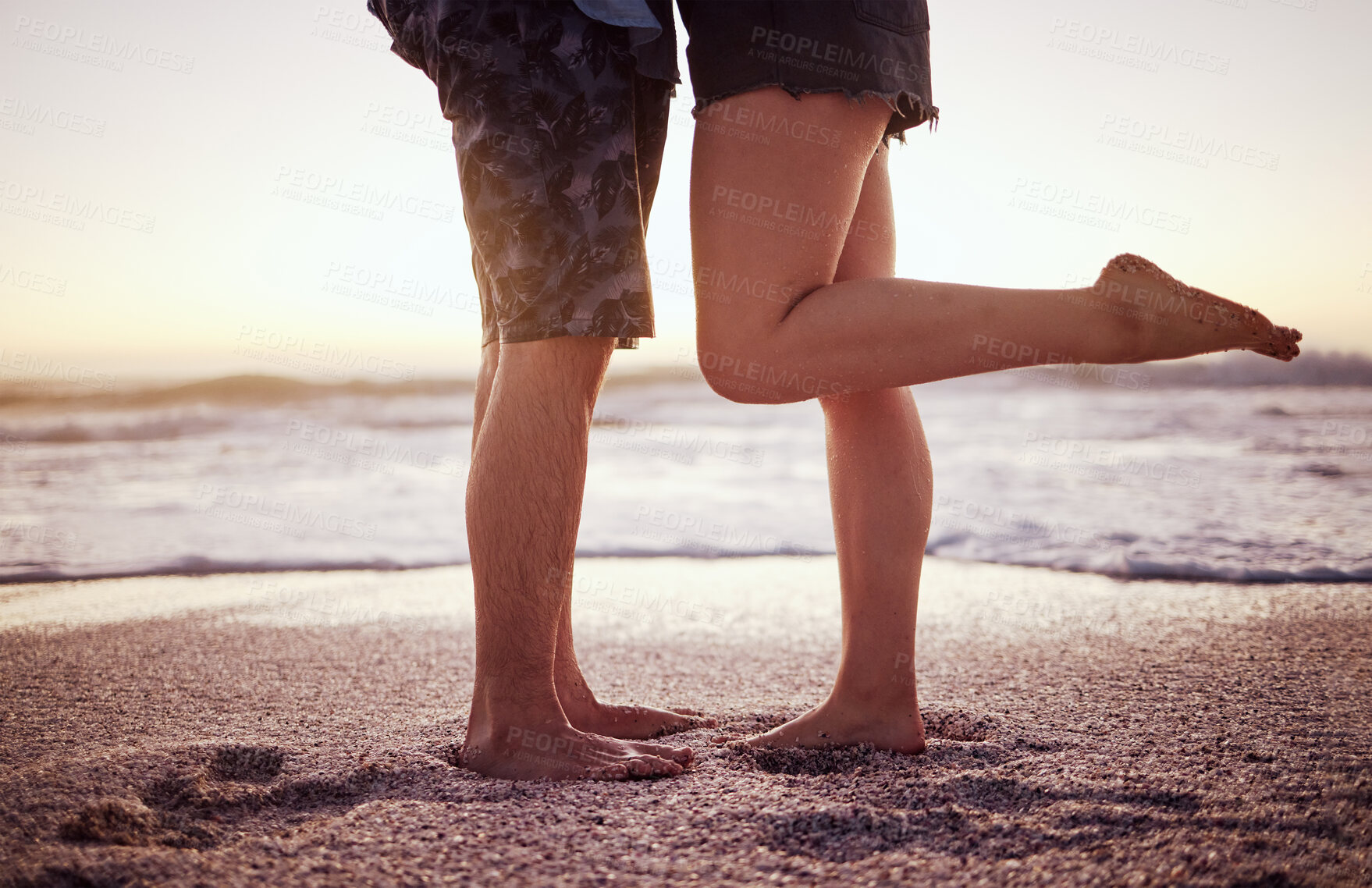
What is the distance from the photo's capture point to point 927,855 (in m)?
0.97

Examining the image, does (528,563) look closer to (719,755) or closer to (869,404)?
(719,755)

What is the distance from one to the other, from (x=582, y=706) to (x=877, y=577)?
61 cm

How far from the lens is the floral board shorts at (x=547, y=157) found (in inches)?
48.5

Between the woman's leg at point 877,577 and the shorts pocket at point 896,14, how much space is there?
59 cm

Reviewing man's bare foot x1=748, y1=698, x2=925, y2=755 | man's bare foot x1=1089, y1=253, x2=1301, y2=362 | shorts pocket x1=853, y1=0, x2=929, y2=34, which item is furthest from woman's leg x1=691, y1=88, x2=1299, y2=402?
man's bare foot x1=748, y1=698, x2=925, y2=755

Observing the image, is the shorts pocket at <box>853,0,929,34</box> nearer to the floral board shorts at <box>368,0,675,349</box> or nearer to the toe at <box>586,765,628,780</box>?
the floral board shorts at <box>368,0,675,349</box>

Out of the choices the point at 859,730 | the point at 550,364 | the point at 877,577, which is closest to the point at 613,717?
the point at 859,730

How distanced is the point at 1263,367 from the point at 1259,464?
26.7 feet

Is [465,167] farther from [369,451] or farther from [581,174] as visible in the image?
[369,451]

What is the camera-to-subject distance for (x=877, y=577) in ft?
4.63

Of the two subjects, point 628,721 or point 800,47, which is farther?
point 628,721

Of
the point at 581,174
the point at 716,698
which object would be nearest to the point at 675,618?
the point at 716,698

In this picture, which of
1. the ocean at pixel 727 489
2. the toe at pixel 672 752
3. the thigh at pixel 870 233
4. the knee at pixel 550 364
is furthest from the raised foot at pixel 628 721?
the ocean at pixel 727 489

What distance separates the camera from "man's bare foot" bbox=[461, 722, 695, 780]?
1247mm
